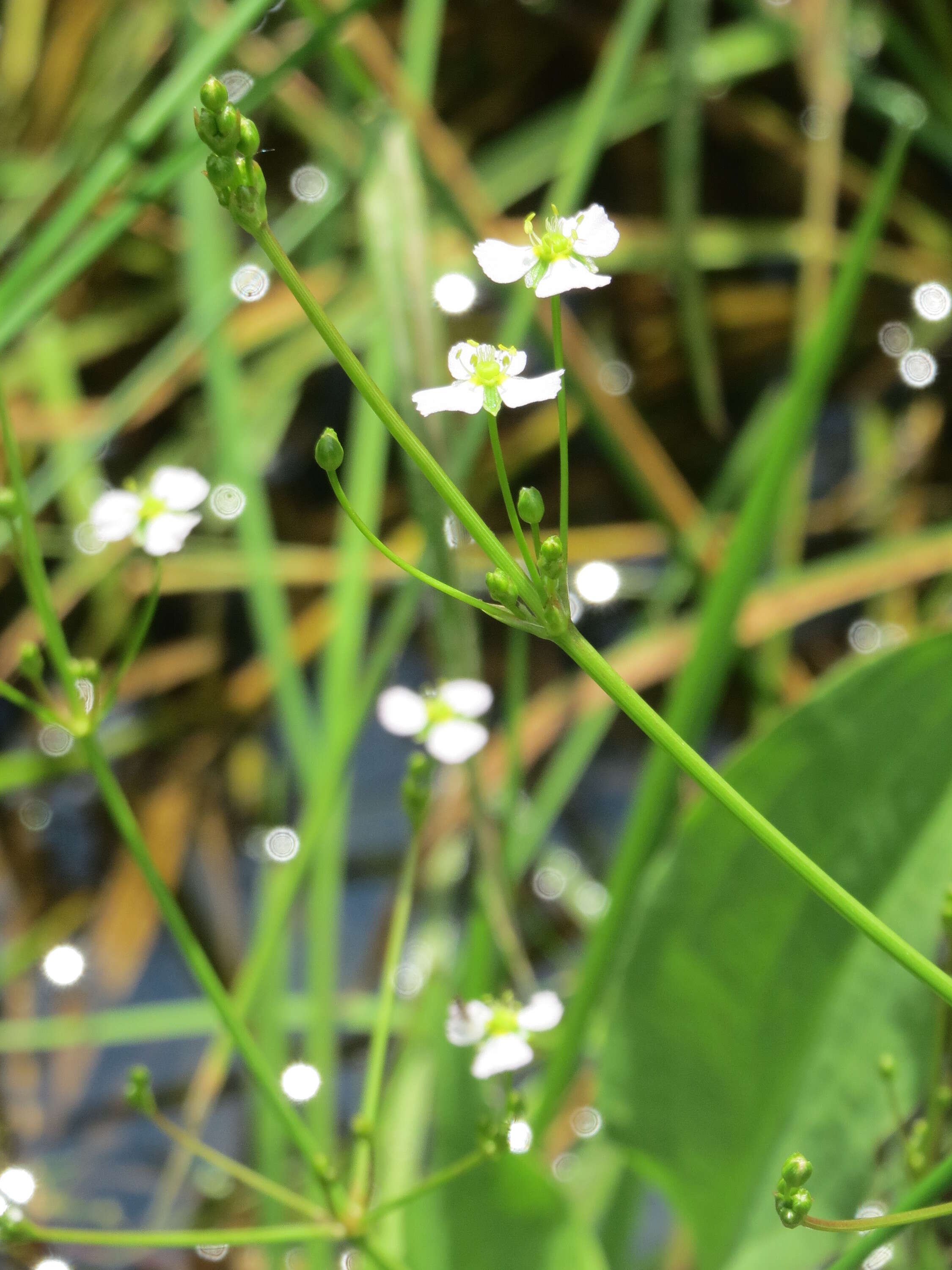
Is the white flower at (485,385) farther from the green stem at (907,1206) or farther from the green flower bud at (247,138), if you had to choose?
the green stem at (907,1206)

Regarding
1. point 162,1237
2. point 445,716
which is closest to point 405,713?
point 445,716

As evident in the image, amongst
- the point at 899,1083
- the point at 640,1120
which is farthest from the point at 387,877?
the point at 899,1083

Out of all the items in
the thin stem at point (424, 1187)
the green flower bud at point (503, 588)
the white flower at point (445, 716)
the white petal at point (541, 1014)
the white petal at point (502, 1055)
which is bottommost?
the thin stem at point (424, 1187)

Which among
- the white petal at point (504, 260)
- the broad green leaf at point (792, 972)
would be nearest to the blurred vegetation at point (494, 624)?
the broad green leaf at point (792, 972)

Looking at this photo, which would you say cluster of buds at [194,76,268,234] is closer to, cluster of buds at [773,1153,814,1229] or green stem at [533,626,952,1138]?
green stem at [533,626,952,1138]

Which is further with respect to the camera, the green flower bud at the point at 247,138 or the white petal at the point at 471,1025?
the white petal at the point at 471,1025

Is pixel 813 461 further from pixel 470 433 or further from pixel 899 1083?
pixel 899 1083
